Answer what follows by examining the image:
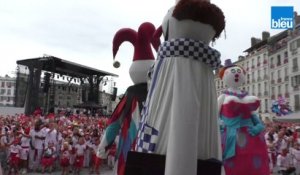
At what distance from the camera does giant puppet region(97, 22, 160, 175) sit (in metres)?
4.06

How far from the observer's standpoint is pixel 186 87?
2531 mm

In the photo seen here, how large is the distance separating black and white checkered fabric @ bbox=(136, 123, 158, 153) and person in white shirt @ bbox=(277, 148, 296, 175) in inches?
381

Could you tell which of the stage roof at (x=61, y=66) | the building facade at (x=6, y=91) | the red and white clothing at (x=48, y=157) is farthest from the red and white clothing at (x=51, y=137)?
the building facade at (x=6, y=91)

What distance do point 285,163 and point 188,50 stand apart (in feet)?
32.4

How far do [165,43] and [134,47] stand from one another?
1686mm

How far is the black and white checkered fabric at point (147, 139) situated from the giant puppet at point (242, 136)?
8.16 feet

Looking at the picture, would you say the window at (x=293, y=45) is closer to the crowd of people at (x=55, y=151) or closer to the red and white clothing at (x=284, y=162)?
the crowd of people at (x=55, y=151)

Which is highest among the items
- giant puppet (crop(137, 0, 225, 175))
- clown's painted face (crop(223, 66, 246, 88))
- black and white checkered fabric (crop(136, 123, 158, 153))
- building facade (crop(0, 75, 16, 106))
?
building facade (crop(0, 75, 16, 106))

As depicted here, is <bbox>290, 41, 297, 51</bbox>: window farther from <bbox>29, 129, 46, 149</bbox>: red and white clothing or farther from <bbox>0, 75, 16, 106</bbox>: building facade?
<bbox>0, 75, 16, 106</bbox>: building facade

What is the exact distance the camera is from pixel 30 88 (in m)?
23.7

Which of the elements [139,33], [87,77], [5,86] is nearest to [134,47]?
[139,33]

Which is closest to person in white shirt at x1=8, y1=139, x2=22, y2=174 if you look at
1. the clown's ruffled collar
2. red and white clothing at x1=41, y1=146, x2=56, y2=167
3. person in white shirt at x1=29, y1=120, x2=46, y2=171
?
person in white shirt at x1=29, y1=120, x2=46, y2=171

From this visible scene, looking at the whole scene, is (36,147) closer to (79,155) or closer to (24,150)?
(24,150)

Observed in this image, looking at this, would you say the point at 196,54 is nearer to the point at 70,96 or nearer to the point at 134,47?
the point at 134,47
